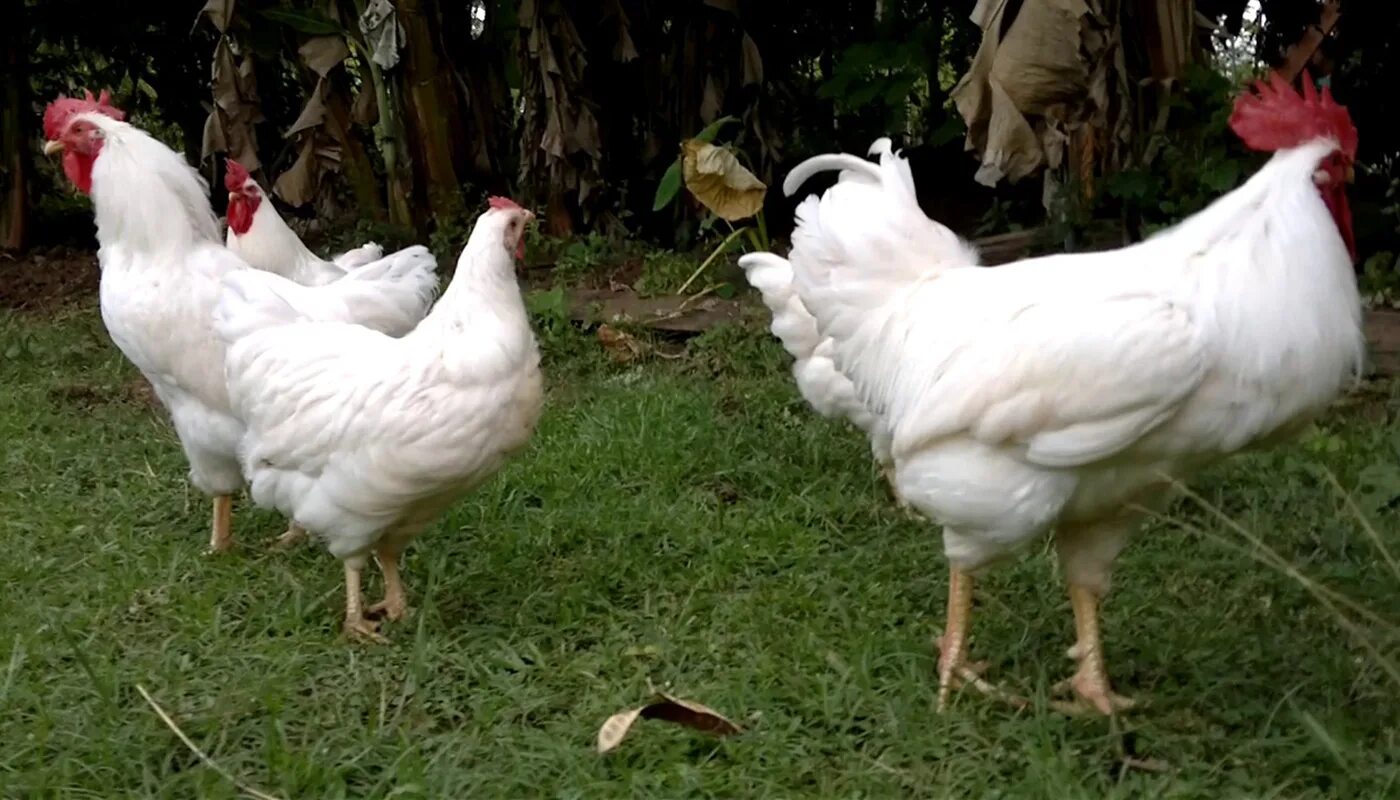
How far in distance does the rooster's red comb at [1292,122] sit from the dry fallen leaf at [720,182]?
4236mm

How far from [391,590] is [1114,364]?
2317mm

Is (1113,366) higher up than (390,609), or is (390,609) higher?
(1113,366)

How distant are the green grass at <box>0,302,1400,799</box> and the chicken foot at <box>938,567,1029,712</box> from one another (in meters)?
0.07

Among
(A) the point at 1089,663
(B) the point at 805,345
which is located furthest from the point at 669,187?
(A) the point at 1089,663


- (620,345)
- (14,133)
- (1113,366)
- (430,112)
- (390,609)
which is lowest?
(620,345)

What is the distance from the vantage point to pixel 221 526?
15.3ft

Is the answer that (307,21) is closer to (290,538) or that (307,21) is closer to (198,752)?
(290,538)

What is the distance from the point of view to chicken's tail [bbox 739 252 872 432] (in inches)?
187

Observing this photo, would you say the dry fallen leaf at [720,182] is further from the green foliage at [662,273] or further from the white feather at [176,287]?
the white feather at [176,287]

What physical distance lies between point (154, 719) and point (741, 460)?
2.62 metres

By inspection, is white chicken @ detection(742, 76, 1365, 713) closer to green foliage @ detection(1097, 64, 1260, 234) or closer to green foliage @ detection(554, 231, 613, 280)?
green foliage @ detection(1097, 64, 1260, 234)

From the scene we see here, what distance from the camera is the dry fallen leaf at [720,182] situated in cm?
716

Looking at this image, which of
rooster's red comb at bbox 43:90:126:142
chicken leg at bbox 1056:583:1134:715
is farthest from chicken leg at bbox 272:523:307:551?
chicken leg at bbox 1056:583:1134:715

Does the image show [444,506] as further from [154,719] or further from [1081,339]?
[1081,339]
